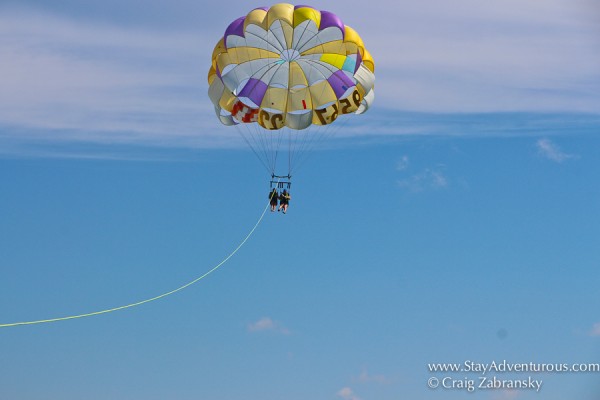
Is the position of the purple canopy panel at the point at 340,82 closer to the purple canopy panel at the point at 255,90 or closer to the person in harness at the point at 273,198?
the purple canopy panel at the point at 255,90

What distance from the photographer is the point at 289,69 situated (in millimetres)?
41312

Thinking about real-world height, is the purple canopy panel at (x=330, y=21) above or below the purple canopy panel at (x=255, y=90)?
above

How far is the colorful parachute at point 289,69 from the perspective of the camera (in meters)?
39.2

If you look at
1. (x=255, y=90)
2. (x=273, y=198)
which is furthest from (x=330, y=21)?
(x=273, y=198)

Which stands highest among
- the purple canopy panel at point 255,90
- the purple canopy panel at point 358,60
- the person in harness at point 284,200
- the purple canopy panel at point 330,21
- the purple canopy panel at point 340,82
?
the purple canopy panel at point 330,21

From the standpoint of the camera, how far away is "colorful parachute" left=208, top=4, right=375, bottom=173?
39.2 m

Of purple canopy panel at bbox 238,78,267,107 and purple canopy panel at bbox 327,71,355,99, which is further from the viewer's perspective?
purple canopy panel at bbox 238,78,267,107

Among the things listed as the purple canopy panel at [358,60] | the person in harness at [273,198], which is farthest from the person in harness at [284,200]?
the purple canopy panel at [358,60]

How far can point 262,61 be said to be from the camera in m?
40.7

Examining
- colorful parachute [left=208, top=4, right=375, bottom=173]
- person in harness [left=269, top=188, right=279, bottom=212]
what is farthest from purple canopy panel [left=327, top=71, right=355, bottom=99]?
person in harness [left=269, top=188, right=279, bottom=212]

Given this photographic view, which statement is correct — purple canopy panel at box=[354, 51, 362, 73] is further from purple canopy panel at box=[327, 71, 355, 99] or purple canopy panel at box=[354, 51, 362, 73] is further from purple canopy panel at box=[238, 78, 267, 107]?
purple canopy panel at box=[238, 78, 267, 107]

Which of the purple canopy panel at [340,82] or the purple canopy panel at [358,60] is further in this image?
the purple canopy panel at [340,82]

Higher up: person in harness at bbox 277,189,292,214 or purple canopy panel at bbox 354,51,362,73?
purple canopy panel at bbox 354,51,362,73

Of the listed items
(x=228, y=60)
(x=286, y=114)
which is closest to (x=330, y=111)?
(x=286, y=114)
